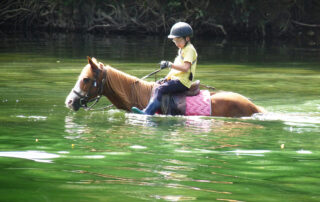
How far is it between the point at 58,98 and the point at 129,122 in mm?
3306

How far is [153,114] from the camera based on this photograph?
990cm

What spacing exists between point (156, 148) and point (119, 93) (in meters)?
2.90

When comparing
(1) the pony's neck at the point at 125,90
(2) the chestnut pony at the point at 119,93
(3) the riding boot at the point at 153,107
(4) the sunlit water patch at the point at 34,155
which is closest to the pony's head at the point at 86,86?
(2) the chestnut pony at the point at 119,93

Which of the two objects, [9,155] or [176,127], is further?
[176,127]

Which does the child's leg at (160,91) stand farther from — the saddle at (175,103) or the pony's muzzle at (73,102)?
the pony's muzzle at (73,102)

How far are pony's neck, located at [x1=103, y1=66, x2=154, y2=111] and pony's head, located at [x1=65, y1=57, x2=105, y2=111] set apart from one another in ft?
0.48

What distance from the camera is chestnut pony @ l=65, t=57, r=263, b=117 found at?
9727 mm

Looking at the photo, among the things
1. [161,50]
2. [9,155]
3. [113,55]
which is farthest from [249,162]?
[161,50]

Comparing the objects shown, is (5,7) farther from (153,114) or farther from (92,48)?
(153,114)

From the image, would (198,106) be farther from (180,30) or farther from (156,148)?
(156,148)

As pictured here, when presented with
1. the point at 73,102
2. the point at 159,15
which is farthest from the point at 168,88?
the point at 159,15

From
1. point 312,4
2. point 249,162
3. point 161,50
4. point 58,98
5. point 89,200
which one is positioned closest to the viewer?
point 89,200

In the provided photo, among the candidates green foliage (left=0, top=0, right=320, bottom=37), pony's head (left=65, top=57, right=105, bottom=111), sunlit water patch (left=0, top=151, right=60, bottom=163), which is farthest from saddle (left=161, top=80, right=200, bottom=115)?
green foliage (left=0, top=0, right=320, bottom=37)

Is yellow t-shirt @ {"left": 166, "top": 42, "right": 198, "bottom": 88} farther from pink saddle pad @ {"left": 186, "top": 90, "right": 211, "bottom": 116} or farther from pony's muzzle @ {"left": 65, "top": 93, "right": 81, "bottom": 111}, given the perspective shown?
pony's muzzle @ {"left": 65, "top": 93, "right": 81, "bottom": 111}
